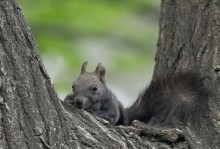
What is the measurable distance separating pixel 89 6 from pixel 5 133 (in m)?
4.44

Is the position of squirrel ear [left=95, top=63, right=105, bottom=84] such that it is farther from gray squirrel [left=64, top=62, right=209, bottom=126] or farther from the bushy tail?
the bushy tail

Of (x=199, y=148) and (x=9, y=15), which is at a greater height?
(x=9, y=15)

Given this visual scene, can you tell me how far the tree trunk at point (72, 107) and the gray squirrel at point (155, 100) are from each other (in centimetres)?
7

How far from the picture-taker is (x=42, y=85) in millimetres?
2975

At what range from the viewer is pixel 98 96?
477 cm

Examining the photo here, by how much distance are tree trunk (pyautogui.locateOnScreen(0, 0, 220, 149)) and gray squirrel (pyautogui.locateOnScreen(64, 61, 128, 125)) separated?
502mm

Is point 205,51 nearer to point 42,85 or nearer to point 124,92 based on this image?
point 42,85

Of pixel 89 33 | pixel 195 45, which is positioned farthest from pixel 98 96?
pixel 89 33

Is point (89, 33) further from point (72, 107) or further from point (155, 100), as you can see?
point (72, 107)

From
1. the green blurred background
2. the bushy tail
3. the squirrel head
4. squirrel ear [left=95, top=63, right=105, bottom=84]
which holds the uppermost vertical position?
the green blurred background

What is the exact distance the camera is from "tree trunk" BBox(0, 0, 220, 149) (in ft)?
9.27

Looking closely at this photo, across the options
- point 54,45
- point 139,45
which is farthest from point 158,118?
point 139,45

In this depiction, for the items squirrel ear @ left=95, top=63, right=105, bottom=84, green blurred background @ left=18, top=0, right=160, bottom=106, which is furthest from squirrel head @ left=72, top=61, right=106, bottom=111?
green blurred background @ left=18, top=0, right=160, bottom=106

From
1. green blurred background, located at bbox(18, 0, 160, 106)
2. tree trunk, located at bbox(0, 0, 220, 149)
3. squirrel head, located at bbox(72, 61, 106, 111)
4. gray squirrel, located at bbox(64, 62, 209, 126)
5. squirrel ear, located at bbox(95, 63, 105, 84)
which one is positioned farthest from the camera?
green blurred background, located at bbox(18, 0, 160, 106)
